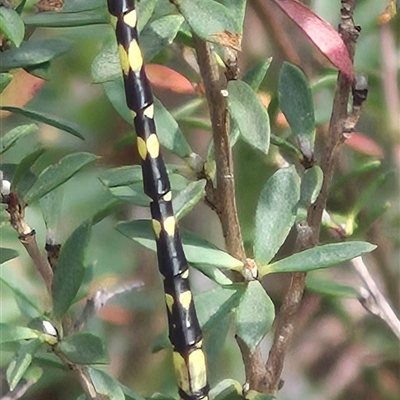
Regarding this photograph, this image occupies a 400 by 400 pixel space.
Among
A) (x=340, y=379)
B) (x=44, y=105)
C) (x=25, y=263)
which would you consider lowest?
(x=340, y=379)

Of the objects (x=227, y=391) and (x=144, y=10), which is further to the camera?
(x=227, y=391)

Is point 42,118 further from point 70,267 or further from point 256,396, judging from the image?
point 256,396

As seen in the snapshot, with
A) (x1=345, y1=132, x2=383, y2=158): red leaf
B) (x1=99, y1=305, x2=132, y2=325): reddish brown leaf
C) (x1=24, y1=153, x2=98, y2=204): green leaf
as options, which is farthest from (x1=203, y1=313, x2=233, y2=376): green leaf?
(x1=99, y1=305, x2=132, y2=325): reddish brown leaf

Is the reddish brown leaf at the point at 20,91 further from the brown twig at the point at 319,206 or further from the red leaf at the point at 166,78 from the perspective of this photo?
the brown twig at the point at 319,206

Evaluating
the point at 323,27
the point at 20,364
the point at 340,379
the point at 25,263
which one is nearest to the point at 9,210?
the point at 20,364

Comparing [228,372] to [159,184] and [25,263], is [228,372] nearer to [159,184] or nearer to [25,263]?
[25,263]

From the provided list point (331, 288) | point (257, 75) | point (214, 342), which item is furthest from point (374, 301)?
point (257, 75)
